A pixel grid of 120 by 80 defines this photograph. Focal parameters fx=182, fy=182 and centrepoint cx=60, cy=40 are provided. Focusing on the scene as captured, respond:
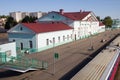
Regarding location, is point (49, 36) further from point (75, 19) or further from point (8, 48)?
point (75, 19)

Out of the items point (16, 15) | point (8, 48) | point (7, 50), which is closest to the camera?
point (7, 50)

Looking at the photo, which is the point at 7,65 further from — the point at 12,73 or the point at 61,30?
the point at 61,30

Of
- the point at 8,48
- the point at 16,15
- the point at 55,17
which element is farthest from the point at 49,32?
the point at 16,15

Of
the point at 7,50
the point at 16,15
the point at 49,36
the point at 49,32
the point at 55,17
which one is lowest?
the point at 7,50

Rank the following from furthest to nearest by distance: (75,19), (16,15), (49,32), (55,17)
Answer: (16,15) < (75,19) < (55,17) < (49,32)

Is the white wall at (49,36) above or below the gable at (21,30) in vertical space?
below

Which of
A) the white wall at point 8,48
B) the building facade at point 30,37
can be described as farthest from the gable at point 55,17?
the white wall at point 8,48

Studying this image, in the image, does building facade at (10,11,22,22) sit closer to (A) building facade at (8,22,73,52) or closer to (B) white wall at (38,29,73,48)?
(B) white wall at (38,29,73,48)

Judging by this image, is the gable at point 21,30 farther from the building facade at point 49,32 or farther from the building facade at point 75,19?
the building facade at point 75,19

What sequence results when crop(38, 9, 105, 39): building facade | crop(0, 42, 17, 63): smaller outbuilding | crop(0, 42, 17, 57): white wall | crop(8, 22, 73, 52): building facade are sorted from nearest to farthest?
crop(0, 42, 17, 63): smaller outbuilding → crop(0, 42, 17, 57): white wall → crop(8, 22, 73, 52): building facade → crop(38, 9, 105, 39): building facade

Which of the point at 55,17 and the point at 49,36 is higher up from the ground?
the point at 55,17

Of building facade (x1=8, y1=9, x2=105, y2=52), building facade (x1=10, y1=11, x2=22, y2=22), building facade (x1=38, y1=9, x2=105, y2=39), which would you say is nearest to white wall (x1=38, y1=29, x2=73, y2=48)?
building facade (x1=8, y1=9, x2=105, y2=52)

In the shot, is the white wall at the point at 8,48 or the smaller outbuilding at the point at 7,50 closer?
the smaller outbuilding at the point at 7,50

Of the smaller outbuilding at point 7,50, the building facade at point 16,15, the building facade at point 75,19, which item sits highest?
the building facade at point 16,15
